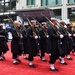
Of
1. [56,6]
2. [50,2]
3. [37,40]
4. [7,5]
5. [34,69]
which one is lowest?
[34,69]

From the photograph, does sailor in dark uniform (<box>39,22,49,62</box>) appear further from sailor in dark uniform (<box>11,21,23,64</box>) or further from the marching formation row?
sailor in dark uniform (<box>11,21,23,64</box>)

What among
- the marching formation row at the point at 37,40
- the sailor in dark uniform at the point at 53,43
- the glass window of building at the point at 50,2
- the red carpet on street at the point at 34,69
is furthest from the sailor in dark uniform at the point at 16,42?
the glass window of building at the point at 50,2

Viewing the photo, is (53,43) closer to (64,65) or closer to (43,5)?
(64,65)

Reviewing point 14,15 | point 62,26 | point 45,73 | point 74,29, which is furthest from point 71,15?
point 45,73

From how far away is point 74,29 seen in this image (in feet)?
37.9

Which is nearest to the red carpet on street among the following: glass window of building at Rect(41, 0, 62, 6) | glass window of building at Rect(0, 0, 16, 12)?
glass window of building at Rect(41, 0, 62, 6)

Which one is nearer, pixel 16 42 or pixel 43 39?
pixel 16 42

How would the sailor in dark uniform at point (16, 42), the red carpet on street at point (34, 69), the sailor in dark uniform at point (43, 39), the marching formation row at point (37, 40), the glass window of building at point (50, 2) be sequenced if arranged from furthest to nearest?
the glass window of building at point (50, 2)
the sailor in dark uniform at point (43, 39)
the sailor in dark uniform at point (16, 42)
the marching formation row at point (37, 40)
the red carpet on street at point (34, 69)

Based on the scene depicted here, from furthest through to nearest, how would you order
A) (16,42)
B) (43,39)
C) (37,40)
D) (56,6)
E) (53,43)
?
(56,6) → (43,39) → (16,42) → (37,40) → (53,43)

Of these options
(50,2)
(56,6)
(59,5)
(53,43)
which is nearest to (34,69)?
(53,43)

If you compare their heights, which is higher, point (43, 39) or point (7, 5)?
point (7, 5)

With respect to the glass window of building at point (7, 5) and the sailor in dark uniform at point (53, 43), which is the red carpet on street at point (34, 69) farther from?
the glass window of building at point (7, 5)

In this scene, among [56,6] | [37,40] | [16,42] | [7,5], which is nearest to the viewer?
[37,40]

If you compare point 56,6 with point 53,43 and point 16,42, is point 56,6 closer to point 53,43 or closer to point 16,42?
point 16,42
